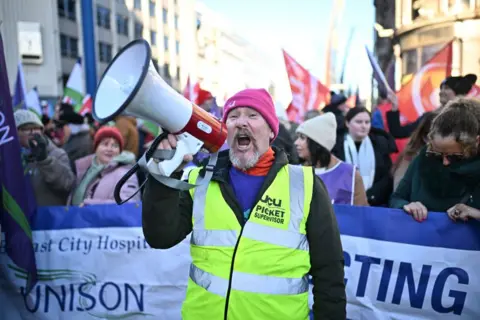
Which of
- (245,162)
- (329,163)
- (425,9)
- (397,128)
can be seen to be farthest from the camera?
(425,9)

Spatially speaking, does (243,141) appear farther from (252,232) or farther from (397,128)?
(397,128)

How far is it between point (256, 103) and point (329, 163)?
159 centimetres

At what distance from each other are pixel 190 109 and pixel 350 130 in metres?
2.78

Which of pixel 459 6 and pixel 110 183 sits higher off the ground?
pixel 459 6

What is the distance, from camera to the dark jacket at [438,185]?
7.55ft

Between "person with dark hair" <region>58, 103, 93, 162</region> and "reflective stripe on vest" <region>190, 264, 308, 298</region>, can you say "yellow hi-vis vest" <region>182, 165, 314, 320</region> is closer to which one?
"reflective stripe on vest" <region>190, 264, 308, 298</region>

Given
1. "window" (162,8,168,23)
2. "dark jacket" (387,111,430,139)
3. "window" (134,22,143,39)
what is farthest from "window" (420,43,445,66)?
"window" (162,8,168,23)

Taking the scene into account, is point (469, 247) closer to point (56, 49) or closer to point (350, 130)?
point (350, 130)

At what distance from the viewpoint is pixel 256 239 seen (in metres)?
1.75

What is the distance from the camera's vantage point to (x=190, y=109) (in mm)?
1718

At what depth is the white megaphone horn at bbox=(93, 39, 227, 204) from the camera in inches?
60.2

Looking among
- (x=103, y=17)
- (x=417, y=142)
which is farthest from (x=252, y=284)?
(x=103, y=17)

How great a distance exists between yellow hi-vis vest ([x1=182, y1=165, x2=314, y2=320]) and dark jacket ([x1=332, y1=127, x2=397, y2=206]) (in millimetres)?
2405

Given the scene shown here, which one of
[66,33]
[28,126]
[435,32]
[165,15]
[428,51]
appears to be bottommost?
[28,126]
